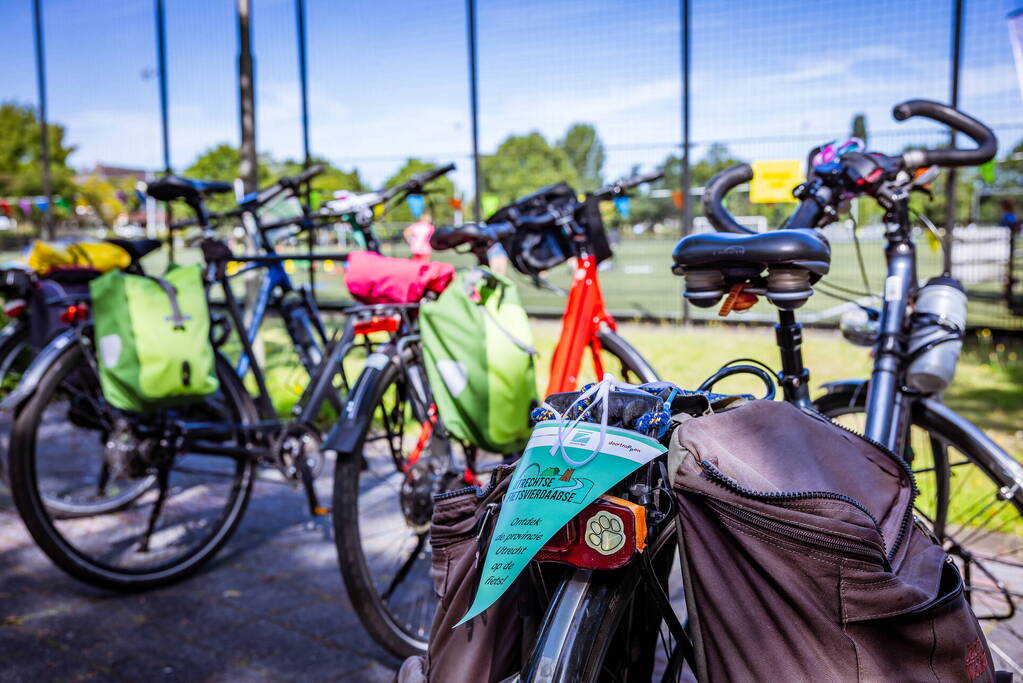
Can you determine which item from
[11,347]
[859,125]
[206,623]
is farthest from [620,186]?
[859,125]

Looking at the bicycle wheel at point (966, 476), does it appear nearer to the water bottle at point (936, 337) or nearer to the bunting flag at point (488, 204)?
the water bottle at point (936, 337)

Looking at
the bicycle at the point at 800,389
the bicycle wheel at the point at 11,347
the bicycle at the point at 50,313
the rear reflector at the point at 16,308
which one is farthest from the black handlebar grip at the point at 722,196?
the bicycle wheel at the point at 11,347

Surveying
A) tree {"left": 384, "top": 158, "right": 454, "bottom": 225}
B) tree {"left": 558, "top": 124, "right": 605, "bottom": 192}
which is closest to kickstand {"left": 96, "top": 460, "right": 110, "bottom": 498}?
tree {"left": 384, "top": 158, "right": 454, "bottom": 225}

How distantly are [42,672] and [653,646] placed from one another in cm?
221

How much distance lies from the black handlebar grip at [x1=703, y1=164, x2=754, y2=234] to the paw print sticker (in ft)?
4.29

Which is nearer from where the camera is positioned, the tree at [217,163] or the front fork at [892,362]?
the front fork at [892,362]

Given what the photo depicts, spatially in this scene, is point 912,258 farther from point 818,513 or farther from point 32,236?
point 32,236

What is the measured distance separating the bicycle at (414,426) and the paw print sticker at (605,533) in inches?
61.8

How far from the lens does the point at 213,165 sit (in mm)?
10102

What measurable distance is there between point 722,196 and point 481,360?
84 cm

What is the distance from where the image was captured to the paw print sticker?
3.88 feet

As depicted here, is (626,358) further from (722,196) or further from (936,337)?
(936,337)

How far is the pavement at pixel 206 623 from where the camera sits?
2.79m

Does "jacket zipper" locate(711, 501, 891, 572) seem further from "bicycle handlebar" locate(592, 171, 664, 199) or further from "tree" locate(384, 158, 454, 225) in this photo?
"tree" locate(384, 158, 454, 225)
